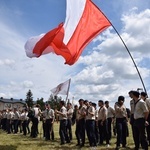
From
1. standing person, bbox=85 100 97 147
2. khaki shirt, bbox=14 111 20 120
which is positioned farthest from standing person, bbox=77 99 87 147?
khaki shirt, bbox=14 111 20 120

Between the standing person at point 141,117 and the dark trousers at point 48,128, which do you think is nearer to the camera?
the standing person at point 141,117

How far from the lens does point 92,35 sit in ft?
36.7

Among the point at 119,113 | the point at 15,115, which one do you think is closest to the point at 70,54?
the point at 119,113

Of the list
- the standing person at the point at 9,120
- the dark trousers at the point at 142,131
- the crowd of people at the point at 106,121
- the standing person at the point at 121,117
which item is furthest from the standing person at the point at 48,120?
the standing person at the point at 9,120

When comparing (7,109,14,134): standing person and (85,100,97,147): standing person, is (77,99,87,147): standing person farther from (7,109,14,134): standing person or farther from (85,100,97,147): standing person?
(7,109,14,134): standing person

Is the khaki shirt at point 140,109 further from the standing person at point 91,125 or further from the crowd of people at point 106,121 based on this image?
the standing person at point 91,125

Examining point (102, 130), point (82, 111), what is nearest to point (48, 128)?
point (102, 130)

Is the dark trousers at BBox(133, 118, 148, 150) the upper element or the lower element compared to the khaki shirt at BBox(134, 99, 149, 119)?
lower

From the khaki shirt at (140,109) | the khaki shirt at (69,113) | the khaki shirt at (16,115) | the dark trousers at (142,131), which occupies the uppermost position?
the khaki shirt at (16,115)

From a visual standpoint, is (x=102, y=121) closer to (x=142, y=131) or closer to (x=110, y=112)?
(x=110, y=112)

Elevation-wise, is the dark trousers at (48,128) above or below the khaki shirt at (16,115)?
below

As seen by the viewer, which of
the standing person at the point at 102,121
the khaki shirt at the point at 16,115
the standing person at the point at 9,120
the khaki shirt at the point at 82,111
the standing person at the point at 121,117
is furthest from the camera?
the standing person at the point at 9,120

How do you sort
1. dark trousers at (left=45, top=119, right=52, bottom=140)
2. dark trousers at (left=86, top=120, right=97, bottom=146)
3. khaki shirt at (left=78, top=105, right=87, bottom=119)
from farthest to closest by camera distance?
dark trousers at (left=45, top=119, right=52, bottom=140), khaki shirt at (left=78, top=105, right=87, bottom=119), dark trousers at (left=86, top=120, right=97, bottom=146)

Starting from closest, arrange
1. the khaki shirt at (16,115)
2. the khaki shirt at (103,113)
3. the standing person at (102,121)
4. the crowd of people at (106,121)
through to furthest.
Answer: the crowd of people at (106,121), the standing person at (102,121), the khaki shirt at (103,113), the khaki shirt at (16,115)
